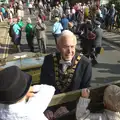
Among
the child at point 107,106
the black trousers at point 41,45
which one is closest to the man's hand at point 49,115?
the child at point 107,106

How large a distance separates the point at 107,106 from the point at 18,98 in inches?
40.7

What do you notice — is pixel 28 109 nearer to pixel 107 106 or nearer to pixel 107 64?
pixel 107 106

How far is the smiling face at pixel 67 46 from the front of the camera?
119 inches

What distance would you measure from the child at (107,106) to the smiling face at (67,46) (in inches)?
20.4

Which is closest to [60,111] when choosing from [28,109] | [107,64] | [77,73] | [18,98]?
[77,73]

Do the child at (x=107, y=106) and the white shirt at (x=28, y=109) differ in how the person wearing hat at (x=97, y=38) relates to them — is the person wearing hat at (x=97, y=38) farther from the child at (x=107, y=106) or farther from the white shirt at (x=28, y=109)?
the white shirt at (x=28, y=109)

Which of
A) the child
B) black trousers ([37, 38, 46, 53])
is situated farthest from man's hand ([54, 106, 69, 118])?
black trousers ([37, 38, 46, 53])

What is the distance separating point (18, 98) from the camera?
2.03 m

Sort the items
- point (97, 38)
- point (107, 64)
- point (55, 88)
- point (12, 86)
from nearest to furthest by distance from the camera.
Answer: point (12, 86), point (55, 88), point (97, 38), point (107, 64)

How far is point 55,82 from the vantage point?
127 inches

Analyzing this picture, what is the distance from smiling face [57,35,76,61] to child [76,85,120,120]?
1.70 feet

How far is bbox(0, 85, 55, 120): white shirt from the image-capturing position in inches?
80.7

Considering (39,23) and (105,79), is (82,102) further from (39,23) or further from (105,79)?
(39,23)

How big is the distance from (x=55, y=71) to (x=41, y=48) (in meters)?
8.85
